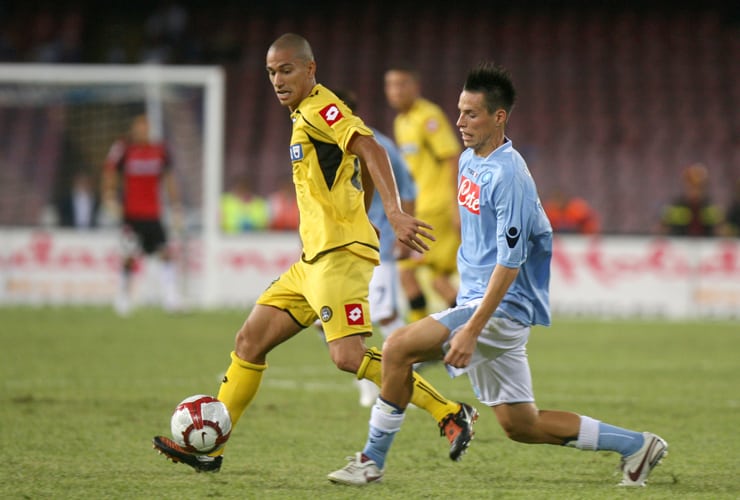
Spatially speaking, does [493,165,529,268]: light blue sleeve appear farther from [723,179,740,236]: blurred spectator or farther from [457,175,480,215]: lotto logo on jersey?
[723,179,740,236]: blurred spectator

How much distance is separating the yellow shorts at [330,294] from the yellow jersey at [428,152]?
14.5ft

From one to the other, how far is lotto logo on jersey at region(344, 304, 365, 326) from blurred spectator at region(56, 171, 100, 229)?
37.7 feet

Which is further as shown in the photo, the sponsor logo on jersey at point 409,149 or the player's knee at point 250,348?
the sponsor logo on jersey at point 409,149

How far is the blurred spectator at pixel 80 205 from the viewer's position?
16.5 meters

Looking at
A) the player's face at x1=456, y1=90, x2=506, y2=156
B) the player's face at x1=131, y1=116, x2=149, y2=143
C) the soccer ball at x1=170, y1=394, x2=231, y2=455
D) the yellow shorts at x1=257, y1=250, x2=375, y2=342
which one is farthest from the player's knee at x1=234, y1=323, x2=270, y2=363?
the player's face at x1=131, y1=116, x2=149, y2=143

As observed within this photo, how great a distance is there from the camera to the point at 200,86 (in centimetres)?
1698

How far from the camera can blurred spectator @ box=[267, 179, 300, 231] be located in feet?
63.8

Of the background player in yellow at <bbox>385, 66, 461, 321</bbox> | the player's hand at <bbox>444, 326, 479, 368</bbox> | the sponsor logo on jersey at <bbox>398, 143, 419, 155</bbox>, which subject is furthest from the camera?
the sponsor logo on jersey at <bbox>398, 143, 419, 155</bbox>

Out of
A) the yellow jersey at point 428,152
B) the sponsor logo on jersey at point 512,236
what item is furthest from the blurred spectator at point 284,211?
the sponsor logo on jersey at point 512,236

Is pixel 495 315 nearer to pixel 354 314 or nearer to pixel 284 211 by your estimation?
pixel 354 314

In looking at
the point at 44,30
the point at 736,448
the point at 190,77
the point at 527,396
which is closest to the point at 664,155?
the point at 190,77

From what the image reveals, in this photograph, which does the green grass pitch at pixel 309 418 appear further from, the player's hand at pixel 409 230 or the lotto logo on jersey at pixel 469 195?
the lotto logo on jersey at pixel 469 195

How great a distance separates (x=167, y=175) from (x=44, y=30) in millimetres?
11658

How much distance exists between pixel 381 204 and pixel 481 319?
3.33 metres
